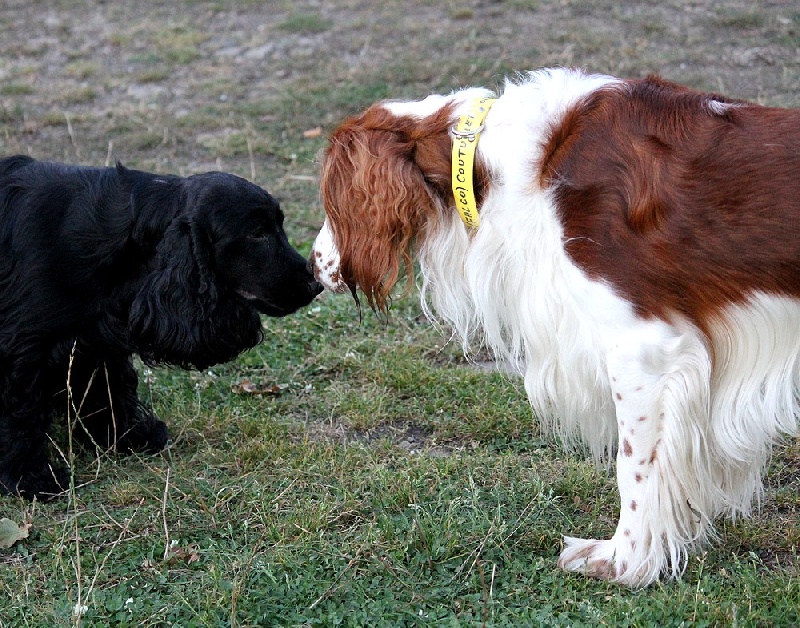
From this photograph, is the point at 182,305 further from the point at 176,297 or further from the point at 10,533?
the point at 10,533

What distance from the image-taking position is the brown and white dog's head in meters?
3.18

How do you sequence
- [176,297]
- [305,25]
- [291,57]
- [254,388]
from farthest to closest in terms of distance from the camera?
[305,25]
[291,57]
[254,388]
[176,297]

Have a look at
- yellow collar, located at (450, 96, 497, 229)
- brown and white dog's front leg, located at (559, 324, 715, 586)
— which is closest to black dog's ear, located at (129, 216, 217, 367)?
yellow collar, located at (450, 96, 497, 229)

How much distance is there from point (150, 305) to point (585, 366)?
1615 millimetres

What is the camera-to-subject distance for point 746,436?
300 cm

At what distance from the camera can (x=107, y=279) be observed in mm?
3758

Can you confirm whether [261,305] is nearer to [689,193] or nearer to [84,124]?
[689,193]

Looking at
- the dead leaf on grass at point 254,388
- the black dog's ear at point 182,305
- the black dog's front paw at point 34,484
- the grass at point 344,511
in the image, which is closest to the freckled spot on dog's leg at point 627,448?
the grass at point 344,511

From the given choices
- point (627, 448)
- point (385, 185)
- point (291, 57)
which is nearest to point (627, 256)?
point (627, 448)

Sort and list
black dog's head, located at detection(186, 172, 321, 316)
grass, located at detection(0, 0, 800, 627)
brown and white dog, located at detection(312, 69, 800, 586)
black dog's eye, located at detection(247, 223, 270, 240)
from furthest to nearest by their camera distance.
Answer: black dog's eye, located at detection(247, 223, 270, 240)
black dog's head, located at detection(186, 172, 321, 316)
grass, located at detection(0, 0, 800, 627)
brown and white dog, located at detection(312, 69, 800, 586)

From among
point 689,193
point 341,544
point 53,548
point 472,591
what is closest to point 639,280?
point 689,193

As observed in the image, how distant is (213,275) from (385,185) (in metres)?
0.98

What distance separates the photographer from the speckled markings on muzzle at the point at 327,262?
11.3 ft

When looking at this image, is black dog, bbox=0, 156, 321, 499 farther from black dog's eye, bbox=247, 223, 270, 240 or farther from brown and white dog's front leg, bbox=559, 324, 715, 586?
brown and white dog's front leg, bbox=559, 324, 715, 586
